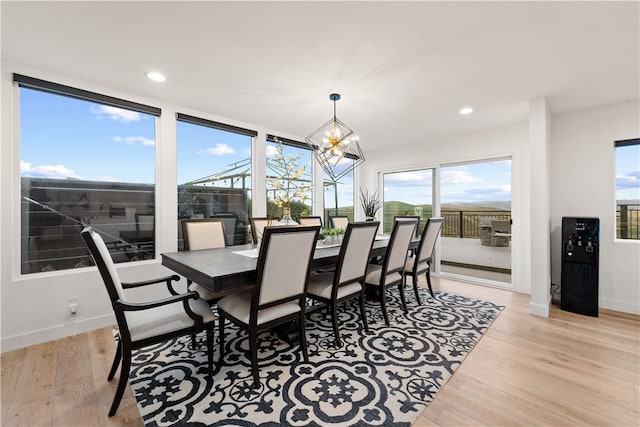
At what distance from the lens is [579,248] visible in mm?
2949

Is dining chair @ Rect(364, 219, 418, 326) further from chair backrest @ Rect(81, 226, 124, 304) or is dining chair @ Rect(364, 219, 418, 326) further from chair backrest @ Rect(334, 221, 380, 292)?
chair backrest @ Rect(81, 226, 124, 304)

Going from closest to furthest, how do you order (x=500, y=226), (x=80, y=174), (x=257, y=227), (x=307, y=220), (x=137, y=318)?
1. (x=137, y=318)
2. (x=80, y=174)
3. (x=257, y=227)
4. (x=307, y=220)
5. (x=500, y=226)

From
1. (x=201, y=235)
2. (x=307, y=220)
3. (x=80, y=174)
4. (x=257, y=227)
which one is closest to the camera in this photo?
(x=80, y=174)

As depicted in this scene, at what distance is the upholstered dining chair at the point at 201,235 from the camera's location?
269 cm

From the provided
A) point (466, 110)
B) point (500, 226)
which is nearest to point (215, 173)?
point (466, 110)

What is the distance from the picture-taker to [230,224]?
373 cm

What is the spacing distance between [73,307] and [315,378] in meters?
2.39

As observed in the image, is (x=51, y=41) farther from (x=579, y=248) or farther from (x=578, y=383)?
(x=579, y=248)

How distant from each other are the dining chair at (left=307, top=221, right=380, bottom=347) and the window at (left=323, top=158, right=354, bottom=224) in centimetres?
281

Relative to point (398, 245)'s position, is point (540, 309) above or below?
below

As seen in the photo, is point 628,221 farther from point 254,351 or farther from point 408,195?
point 254,351

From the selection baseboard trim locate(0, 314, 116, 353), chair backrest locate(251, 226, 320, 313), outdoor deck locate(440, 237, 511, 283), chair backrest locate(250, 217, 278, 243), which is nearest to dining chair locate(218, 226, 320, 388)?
chair backrest locate(251, 226, 320, 313)

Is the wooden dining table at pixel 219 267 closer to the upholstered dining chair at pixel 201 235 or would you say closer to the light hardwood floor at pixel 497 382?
the upholstered dining chair at pixel 201 235

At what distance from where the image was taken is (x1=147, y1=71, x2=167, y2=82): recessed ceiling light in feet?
7.88
